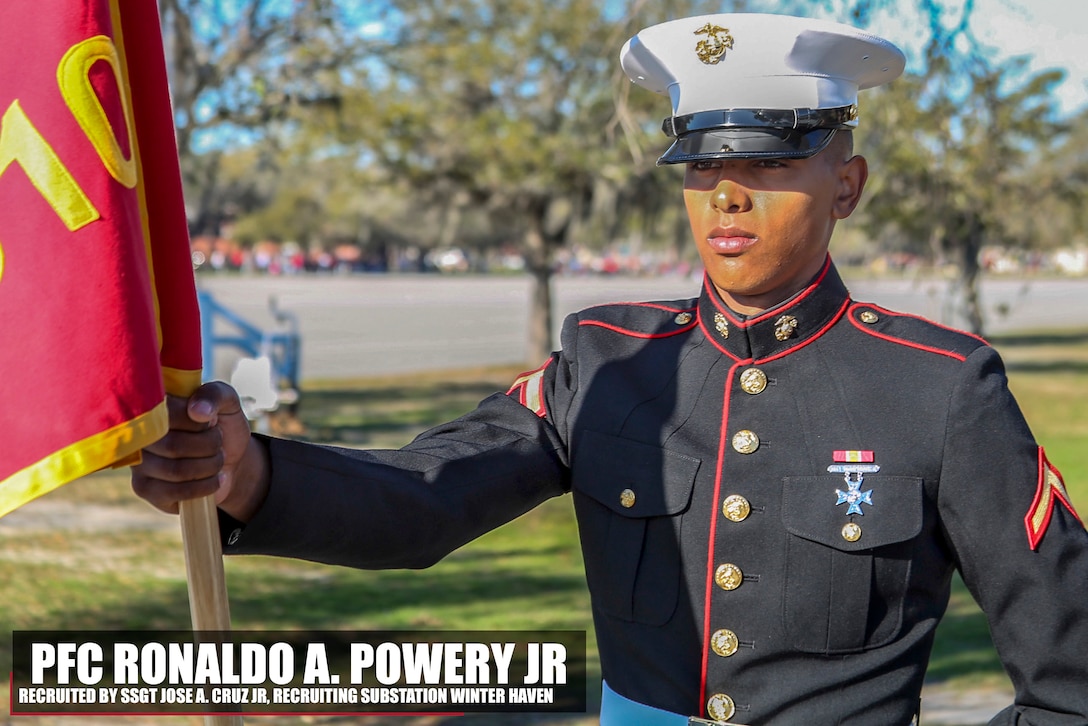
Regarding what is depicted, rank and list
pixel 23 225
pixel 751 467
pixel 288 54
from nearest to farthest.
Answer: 1. pixel 23 225
2. pixel 751 467
3. pixel 288 54

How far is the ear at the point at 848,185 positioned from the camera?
6.38 ft

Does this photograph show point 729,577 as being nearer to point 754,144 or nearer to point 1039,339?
point 754,144

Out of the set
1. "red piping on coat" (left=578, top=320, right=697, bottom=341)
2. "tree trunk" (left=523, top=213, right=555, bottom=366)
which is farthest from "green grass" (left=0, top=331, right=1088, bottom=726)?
"tree trunk" (left=523, top=213, right=555, bottom=366)

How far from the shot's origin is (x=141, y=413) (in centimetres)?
134

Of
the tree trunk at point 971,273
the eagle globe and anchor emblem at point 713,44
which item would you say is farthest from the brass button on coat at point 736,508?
the tree trunk at point 971,273

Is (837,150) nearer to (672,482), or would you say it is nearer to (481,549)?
(672,482)

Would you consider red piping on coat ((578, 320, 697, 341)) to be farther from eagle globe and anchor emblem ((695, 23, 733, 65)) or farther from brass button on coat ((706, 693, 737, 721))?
brass button on coat ((706, 693, 737, 721))

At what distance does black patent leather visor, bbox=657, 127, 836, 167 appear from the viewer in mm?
1857

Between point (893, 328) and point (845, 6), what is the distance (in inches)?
124

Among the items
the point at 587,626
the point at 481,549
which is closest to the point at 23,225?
the point at 587,626

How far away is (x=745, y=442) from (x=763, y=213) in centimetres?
36

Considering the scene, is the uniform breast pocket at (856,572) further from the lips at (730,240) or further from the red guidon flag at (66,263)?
the red guidon flag at (66,263)

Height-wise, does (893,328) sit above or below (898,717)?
above

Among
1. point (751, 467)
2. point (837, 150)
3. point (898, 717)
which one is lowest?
point (898, 717)
